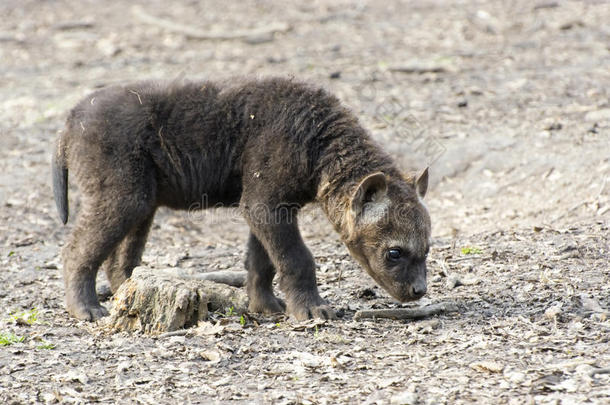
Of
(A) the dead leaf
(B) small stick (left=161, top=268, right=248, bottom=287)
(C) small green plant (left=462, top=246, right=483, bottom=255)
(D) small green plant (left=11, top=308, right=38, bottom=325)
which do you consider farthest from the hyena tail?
(A) the dead leaf

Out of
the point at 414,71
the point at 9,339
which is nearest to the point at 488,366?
the point at 9,339

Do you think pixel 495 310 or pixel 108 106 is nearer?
pixel 495 310

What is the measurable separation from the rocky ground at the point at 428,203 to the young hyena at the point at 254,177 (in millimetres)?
476

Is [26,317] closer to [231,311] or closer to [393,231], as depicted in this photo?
[231,311]

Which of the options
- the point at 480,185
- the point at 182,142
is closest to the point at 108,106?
the point at 182,142

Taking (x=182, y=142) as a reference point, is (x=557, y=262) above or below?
below

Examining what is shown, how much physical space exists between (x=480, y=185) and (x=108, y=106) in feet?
17.1

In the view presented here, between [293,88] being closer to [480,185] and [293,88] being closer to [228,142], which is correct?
[228,142]

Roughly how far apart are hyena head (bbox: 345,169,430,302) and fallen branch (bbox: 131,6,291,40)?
11854 millimetres

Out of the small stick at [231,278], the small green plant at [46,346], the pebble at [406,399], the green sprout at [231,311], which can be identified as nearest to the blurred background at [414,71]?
the small stick at [231,278]

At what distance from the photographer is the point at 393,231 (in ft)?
21.9

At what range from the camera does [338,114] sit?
726 centimetres

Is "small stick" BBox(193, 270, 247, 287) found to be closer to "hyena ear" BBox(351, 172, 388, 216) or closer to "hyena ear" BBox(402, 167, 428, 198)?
"hyena ear" BBox(351, 172, 388, 216)

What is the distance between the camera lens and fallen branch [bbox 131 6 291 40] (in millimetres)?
18016
